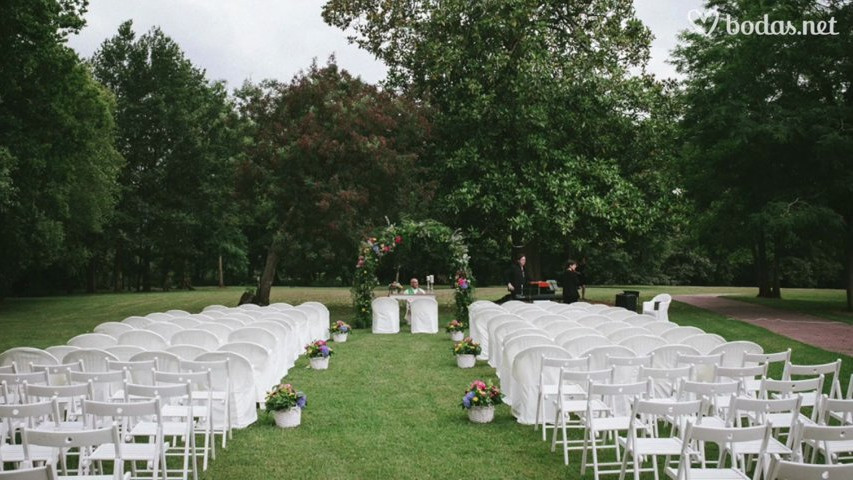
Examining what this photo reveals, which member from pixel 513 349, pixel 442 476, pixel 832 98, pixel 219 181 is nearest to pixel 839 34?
pixel 832 98

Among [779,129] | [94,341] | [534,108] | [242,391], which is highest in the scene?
[534,108]

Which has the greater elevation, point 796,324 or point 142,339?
point 142,339

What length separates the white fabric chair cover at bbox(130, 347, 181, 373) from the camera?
773 cm

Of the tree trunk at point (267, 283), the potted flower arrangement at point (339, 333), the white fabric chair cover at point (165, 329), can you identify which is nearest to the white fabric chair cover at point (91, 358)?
the white fabric chair cover at point (165, 329)

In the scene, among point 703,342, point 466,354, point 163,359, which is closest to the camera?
point 163,359

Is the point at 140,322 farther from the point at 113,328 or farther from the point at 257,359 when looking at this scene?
the point at 257,359

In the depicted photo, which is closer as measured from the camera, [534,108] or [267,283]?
[534,108]

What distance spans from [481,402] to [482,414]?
0.53ft

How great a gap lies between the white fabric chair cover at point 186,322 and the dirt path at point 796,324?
499 inches

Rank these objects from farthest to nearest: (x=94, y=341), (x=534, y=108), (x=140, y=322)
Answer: (x=534, y=108)
(x=140, y=322)
(x=94, y=341)

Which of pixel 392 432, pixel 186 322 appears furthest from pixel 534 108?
pixel 392 432

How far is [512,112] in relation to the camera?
25250 mm

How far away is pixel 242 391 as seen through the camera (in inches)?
336

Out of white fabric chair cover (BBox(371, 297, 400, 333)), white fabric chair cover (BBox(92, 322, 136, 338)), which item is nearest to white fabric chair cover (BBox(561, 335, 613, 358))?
white fabric chair cover (BBox(92, 322, 136, 338))
